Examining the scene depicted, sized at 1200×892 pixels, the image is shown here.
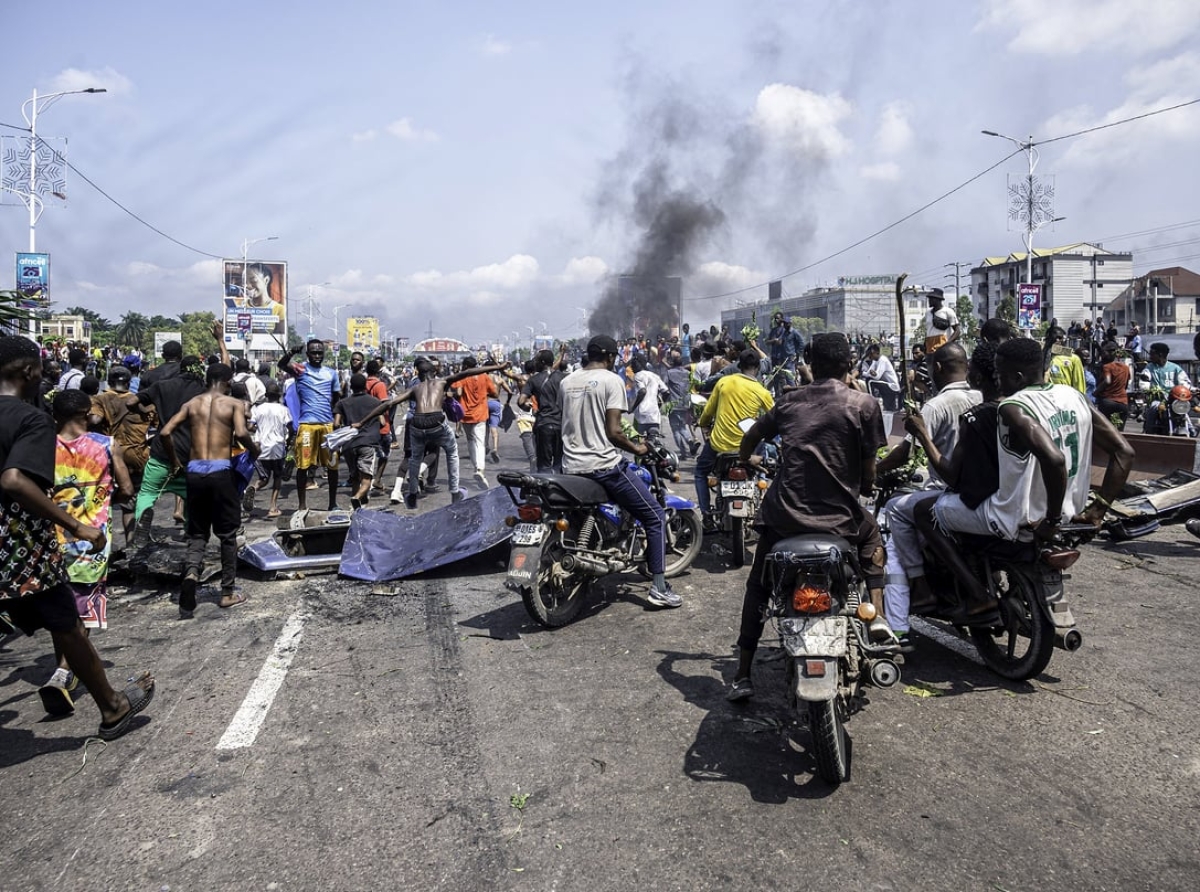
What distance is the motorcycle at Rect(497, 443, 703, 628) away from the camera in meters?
5.86

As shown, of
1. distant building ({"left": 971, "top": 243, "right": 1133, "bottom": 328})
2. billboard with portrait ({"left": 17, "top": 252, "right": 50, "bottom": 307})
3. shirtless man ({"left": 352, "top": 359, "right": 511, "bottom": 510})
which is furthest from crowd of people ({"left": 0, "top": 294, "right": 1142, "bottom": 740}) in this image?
distant building ({"left": 971, "top": 243, "right": 1133, "bottom": 328})

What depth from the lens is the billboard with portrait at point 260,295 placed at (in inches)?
2889

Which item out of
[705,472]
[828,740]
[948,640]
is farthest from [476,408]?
[828,740]

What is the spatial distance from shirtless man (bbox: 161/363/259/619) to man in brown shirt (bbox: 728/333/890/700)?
4.15 m

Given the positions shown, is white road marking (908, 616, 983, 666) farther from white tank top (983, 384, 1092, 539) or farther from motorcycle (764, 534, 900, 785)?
motorcycle (764, 534, 900, 785)

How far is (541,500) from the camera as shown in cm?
598

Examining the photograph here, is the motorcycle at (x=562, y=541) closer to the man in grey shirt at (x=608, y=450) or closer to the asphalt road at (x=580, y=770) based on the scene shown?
the man in grey shirt at (x=608, y=450)

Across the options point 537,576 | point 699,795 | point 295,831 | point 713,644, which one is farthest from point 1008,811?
point 537,576

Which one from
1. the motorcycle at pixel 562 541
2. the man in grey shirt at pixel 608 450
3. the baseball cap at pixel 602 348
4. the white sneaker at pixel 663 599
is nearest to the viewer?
the motorcycle at pixel 562 541

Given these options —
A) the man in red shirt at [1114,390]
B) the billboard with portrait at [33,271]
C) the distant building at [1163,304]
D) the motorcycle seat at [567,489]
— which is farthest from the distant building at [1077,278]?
the motorcycle seat at [567,489]

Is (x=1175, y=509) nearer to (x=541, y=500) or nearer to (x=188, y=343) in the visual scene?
(x=541, y=500)

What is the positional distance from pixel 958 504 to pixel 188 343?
99.1 meters

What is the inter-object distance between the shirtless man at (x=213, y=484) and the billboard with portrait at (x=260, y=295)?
69.4 metres

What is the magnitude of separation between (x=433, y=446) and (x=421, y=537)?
9.34 ft
